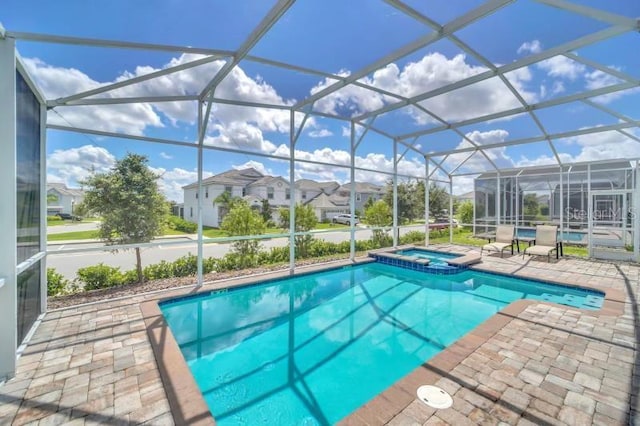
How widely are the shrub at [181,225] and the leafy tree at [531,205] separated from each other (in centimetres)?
1450

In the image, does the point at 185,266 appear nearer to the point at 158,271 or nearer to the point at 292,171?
the point at 158,271

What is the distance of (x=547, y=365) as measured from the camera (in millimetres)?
3355

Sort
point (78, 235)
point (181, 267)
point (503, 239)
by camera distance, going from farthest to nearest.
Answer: point (503, 239), point (181, 267), point (78, 235)

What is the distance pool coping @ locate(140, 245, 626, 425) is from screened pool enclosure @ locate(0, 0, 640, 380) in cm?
145

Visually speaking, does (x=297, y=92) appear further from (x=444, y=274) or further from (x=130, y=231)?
(x=444, y=274)

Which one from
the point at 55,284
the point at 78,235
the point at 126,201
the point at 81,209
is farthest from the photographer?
the point at 126,201

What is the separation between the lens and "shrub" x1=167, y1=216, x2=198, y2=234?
6.78 m

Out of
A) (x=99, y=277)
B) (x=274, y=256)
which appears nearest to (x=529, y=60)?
(x=274, y=256)

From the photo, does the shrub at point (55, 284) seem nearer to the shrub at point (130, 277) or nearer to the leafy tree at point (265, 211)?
the shrub at point (130, 277)

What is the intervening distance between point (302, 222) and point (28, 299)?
21.8 ft

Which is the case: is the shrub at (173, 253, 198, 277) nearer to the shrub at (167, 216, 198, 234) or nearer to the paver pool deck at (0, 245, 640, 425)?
the shrub at (167, 216, 198, 234)

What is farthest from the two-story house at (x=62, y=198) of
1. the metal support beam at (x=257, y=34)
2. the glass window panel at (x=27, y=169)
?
the metal support beam at (x=257, y=34)

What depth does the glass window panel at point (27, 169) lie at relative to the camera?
3545 mm

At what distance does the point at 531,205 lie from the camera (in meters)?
13.9
